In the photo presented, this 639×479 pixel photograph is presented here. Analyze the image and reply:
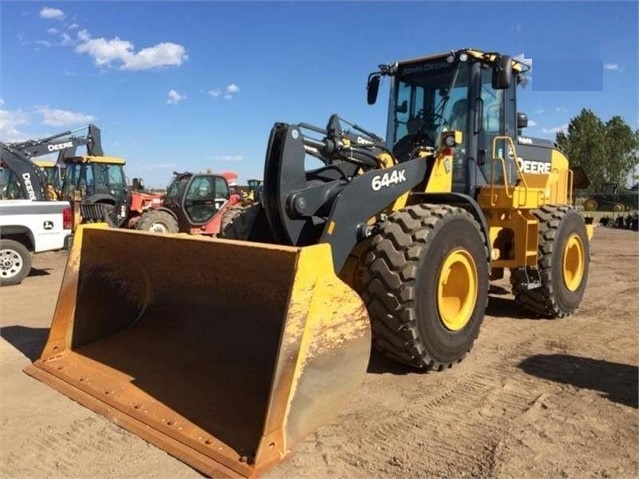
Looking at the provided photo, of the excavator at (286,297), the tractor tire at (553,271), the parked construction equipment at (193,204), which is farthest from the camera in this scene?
the parked construction equipment at (193,204)

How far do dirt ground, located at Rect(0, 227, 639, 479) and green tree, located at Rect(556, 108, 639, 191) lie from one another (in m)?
39.7

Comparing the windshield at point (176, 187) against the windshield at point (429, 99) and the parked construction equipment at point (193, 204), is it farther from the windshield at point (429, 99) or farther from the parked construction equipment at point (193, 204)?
the windshield at point (429, 99)

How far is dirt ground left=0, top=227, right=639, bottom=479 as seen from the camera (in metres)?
2.98

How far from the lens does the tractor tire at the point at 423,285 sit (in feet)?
12.9

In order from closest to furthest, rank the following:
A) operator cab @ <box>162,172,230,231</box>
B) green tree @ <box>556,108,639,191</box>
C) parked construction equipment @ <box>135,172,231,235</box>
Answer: parked construction equipment @ <box>135,172,231,235</box>
operator cab @ <box>162,172,230,231</box>
green tree @ <box>556,108,639,191</box>

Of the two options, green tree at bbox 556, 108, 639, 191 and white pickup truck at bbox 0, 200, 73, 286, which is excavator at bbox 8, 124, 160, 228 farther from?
green tree at bbox 556, 108, 639, 191

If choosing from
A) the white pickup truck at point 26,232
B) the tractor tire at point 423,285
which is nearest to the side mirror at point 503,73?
the tractor tire at point 423,285

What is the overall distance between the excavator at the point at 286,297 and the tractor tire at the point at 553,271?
70cm

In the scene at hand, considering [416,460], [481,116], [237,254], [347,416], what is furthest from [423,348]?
[481,116]

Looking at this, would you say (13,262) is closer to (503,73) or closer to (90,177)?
(90,177)

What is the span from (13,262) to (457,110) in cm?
766

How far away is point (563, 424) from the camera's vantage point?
3.50 m

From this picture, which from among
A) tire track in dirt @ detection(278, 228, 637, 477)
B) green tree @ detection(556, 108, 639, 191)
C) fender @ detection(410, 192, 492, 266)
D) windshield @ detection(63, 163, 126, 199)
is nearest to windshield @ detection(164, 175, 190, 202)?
windshield @ detection(63, 163, 126, 199)

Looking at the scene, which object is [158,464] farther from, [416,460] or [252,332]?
[416,460]
